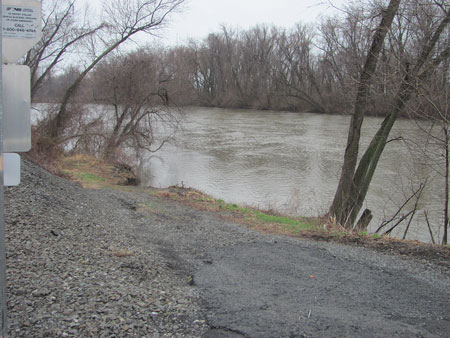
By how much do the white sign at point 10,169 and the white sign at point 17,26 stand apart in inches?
25.4

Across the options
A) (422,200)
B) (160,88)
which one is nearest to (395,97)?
(422,200)

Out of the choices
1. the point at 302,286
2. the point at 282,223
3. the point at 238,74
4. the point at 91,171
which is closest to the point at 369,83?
the point at 282,223

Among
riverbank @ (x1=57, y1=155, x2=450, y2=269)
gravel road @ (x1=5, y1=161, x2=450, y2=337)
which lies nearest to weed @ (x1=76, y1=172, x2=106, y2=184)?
riverbank @ (x1=57, y1=155, x2=450, y2=269)

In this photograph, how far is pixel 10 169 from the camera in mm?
2637

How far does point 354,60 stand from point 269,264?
26.5ft

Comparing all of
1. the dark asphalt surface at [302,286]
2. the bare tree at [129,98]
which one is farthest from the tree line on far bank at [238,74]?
the dark asphalt surface at [302,286]

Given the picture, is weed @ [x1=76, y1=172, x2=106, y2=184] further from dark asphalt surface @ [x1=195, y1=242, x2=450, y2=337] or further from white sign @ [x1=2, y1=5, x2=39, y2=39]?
white sign @ [x1=2, y1=5, x2=39, y2=39]

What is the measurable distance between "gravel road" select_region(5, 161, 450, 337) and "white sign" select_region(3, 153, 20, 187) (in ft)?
4.13

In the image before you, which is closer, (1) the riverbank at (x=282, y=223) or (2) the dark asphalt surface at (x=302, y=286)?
(2) the dark asphalt surface at (x=302, y=286)

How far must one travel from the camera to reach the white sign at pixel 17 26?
2.71m

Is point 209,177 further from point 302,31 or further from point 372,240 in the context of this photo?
point 302,31

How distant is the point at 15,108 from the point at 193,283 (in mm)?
2880

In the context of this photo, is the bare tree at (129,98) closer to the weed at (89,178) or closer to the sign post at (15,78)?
the weed at (89,178)

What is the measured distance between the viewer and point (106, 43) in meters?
20.0
